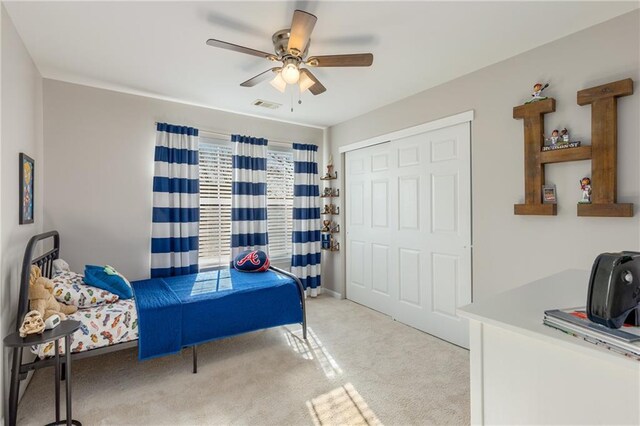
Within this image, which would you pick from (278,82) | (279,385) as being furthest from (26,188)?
(279,385)

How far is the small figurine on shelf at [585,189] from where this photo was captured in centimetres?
212

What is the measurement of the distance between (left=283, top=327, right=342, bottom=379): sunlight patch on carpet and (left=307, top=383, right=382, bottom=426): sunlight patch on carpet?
0.80 feet

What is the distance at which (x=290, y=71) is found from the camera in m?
2.10

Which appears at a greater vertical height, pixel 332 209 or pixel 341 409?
pixel 332 209

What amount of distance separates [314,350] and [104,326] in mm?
1704

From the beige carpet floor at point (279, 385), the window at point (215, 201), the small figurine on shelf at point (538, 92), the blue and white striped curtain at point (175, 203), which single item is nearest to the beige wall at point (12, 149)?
the beige carpet floor at point (279, 385)

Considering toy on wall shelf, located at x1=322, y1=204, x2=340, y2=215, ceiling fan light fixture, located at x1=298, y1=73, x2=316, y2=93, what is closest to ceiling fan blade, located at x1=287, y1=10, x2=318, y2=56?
ceiling fan light fixture, located at x1=298, y1=73, x2=316, y2=93

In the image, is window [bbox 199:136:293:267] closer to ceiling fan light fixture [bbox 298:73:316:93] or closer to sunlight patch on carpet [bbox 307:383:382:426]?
ceiling fan light fixture [bbox 298:73:316:93]

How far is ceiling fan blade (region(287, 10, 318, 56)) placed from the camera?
1.65 metres

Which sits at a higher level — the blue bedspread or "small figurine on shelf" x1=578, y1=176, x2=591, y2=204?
"small figurine on shelf" x1=578, y1=176, x2=591, y2=204

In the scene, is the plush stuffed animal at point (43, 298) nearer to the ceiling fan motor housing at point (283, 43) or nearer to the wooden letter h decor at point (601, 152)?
the ceiling fan motor housing at point (283, 43)

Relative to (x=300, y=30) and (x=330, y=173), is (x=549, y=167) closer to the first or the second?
(x=300, y=30)

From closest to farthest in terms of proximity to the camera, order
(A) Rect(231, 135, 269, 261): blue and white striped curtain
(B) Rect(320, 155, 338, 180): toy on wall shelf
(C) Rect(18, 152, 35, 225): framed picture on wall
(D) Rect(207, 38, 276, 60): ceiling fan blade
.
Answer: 1. (D) Rect(207, 38, 276, 60): ceiling fan blade
2. (C) Rect(18, 152, 35, 225): framed picture on wall
3. (A) Rect(231, 135, 269, 261): blue and white striped curtain
4. (B) Rect(320, 155, 338, 180): toy on wall shelf

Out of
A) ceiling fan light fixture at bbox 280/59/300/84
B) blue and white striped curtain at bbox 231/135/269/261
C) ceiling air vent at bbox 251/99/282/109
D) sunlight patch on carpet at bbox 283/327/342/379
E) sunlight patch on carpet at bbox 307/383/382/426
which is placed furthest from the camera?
blue and white striped curtain at bbox 231/135/269/261
